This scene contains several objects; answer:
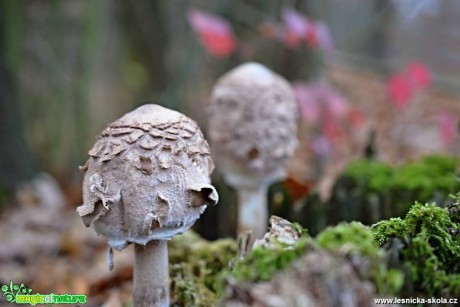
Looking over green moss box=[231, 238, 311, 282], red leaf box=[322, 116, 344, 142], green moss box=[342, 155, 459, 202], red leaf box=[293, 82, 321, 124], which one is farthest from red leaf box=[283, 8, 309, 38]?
green moss box=[231, 238, 311, 282]

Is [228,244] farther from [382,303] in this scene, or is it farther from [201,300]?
[382,303]

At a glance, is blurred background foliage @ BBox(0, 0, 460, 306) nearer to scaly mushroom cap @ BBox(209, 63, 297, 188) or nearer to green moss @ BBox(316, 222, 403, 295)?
green moss @ BBox(316, 222, 403, 295)

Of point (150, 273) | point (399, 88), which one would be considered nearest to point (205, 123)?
point (399, 88)

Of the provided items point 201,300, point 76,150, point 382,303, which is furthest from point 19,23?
point 382,303

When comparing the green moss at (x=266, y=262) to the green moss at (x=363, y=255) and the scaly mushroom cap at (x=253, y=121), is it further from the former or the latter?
the scaly mushroom cap at (x=253, y=121)

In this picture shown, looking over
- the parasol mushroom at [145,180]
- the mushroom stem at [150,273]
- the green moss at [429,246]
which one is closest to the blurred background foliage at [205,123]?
the green moss at [429,246]

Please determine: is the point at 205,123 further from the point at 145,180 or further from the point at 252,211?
the point at 145,180

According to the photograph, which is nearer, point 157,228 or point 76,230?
point 157,228
